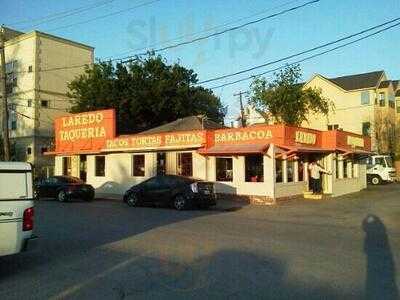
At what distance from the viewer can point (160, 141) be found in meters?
29.2

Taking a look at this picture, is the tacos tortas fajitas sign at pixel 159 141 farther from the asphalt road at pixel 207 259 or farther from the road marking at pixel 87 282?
the road marking at pixel 87 282

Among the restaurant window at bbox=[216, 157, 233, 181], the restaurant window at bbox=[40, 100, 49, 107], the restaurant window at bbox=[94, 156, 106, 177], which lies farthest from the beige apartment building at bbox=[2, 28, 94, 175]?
the restaurant window at bbox=[216, 157, 233, 181]

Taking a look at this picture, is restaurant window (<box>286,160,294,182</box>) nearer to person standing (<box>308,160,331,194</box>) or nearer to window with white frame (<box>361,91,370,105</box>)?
person standing (<box>308,160,331,194</box>)

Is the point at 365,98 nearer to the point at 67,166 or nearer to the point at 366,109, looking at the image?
the point at 366,109

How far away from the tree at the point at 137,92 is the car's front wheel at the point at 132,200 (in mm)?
19399

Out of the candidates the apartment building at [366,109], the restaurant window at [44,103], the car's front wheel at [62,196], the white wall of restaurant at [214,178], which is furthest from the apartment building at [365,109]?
the car's front wheel at [62,196]

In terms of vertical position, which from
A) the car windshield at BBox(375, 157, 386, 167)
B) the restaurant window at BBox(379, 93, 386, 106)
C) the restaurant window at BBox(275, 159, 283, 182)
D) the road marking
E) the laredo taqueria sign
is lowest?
the road marking

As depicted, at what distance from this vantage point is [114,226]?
15734 mm

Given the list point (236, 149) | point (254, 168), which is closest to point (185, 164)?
point (236, 149)

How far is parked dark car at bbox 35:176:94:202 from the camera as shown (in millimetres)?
27125

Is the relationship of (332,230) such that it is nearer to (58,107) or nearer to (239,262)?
→ (239,262)

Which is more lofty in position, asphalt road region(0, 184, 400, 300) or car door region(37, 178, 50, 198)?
car door region(37, 178, 50, 198)

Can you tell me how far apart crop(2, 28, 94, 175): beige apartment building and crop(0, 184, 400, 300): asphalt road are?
27515mm

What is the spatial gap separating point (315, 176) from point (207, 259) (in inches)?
703
